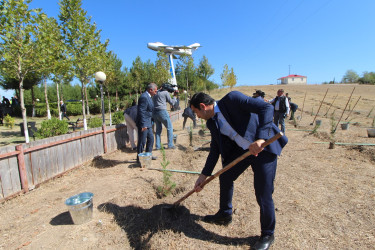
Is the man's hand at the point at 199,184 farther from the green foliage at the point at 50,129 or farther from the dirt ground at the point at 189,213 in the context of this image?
the green foliage at the point at 50,129

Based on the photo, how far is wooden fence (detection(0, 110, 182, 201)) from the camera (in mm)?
3732

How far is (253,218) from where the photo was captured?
9.88ft

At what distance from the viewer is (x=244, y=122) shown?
7.43 feet

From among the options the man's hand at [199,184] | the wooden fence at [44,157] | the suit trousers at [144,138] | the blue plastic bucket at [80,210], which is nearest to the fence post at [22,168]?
the wooden fence at [44,157]

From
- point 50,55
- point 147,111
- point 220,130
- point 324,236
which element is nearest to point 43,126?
point 50,55

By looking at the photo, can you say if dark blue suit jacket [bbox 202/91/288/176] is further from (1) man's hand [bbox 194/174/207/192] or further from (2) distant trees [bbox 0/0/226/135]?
(2) distant trees [bbox 0/0/226/135]

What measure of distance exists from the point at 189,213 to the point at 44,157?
3.15 metres

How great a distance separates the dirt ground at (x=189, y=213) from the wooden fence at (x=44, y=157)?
0.20 metres

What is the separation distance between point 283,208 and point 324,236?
0.69 m

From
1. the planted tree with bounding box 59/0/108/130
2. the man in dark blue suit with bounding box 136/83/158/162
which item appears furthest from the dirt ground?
the planted tree with bounding box 59/0/108/130

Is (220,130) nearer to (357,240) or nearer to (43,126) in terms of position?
(357,240)

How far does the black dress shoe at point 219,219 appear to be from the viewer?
9.33 ft

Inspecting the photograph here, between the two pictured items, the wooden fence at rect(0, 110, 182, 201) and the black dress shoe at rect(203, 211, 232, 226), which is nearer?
the black dress shoe at rect(203, 211, 232, 226)

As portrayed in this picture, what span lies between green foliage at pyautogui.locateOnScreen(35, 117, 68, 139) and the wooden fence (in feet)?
6.27
